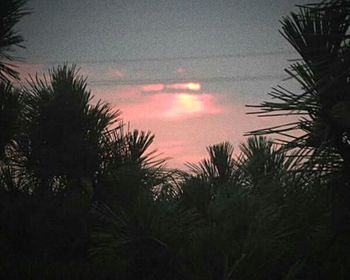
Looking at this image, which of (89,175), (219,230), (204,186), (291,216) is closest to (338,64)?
(219,230)

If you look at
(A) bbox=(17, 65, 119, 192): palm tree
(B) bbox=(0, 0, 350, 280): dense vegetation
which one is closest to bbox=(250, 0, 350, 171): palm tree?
(B) bbox=(0, 0, 350, 280): dense vegetation

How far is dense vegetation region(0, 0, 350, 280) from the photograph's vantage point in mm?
1760

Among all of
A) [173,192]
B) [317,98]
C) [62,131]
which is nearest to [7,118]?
[62,131]

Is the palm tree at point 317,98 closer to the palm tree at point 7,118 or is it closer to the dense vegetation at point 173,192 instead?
the dense vegetation at point 173,192

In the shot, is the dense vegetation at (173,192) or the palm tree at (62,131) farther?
the palm tree at (62,131)

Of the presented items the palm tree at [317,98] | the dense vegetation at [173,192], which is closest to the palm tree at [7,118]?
the dense vegetation at [173,192]

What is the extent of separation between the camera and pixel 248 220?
217 cm

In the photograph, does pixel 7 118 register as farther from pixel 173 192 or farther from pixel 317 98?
pixel 317 98

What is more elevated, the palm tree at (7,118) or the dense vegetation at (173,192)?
the palm tree at (7,118)

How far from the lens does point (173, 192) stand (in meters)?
3.26

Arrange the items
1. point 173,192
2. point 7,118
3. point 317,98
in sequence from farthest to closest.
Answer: point 7,118 < point 173,192 < point 317,98

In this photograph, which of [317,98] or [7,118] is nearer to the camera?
[317,98]

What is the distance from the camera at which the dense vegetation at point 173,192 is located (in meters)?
→ 1.76

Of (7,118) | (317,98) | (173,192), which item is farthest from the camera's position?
(7,118)
